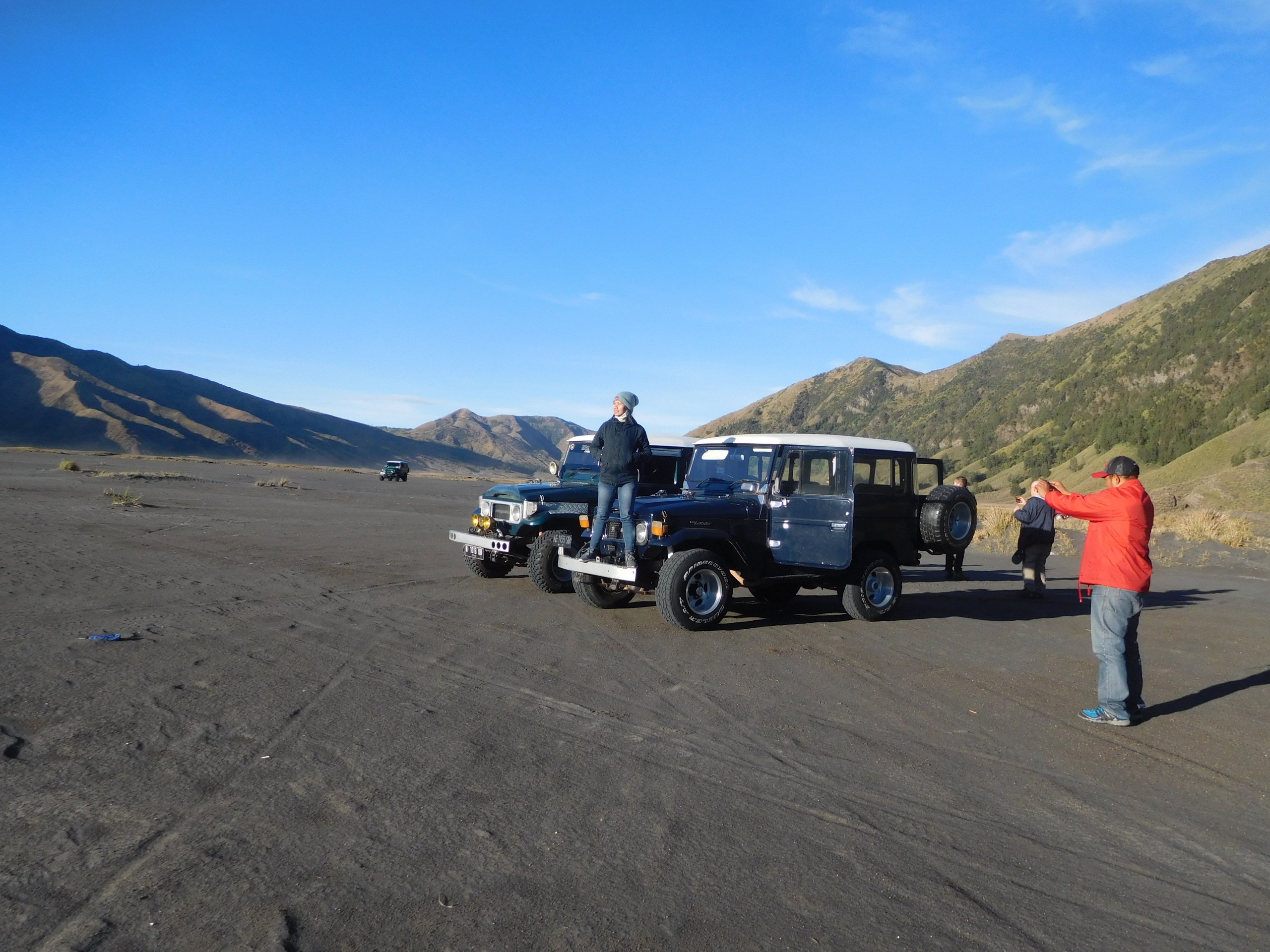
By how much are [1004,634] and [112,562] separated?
1183 centimetres

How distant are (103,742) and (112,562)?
8.57 m

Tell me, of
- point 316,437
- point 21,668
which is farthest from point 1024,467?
point 316,437

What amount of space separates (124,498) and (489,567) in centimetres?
1608

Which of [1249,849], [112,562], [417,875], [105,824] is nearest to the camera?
[417,875]

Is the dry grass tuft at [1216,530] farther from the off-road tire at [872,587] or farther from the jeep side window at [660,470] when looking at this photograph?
the jeep side window at [660,470]

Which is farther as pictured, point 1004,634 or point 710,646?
point 1004,634

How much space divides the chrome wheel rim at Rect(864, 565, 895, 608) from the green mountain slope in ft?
92.4

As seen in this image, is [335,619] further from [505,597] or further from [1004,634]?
[1004,634]

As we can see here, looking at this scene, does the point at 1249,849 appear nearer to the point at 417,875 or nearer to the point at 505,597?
the point at 417,875

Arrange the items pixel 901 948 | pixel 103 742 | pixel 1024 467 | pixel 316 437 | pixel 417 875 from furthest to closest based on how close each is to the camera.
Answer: pixel 316 437 → pixel 1024 467 → pixel 103 742 → pixel 417 875 → pixel 901 948

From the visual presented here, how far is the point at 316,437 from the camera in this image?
167750mm

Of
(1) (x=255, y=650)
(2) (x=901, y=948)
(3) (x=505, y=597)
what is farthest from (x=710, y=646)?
(2) (x=901, y=948)

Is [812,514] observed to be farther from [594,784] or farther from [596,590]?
[594,784]

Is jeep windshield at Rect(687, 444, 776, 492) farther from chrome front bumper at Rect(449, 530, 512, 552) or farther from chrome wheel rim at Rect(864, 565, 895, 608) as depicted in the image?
chrome front bumper at Rect(449, 530, 512, 552)
